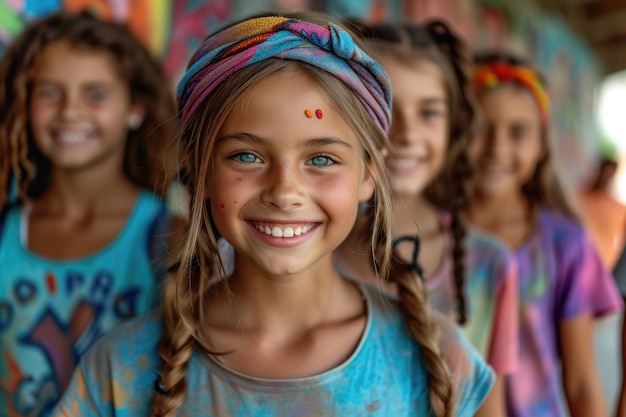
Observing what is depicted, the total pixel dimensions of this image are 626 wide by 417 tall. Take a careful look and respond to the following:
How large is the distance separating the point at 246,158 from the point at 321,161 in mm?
168

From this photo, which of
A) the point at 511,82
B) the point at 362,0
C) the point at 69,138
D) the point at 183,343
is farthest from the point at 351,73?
the point at 362,0

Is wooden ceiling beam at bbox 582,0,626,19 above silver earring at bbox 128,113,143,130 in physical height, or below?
above

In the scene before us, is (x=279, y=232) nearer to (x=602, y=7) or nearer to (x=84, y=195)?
(x=84, y=195)

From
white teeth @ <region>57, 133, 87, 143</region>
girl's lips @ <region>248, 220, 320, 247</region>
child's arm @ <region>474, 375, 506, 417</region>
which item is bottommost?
child's arm @ <region>474, 375, 506, 417</region>

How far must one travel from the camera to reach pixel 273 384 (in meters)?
1.70

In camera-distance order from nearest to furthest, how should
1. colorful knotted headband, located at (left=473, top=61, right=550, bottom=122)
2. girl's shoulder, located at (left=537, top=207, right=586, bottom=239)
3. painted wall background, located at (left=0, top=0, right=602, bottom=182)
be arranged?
girl's shoulder, located at (left=537, top=207, right=586, bottom=239), colorful knotted headband, located at (left=473, top=61, right=550, bottom=122), painted wall background, located at (left=0, top=0, right=602, bottom=182)

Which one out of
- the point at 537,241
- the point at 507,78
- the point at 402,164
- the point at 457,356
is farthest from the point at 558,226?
the point at 457,356

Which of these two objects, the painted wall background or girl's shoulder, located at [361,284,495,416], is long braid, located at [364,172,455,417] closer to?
girl's shoulder, located at [361,284,495,416]

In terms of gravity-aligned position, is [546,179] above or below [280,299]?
above

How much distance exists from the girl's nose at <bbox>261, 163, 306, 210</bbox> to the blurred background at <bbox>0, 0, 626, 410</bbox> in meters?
0.71

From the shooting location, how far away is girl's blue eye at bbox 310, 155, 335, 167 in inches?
66.1

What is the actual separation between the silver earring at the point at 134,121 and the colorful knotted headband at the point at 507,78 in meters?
1.45

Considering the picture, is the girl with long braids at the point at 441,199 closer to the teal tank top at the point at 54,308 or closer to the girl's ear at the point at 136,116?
the teal tank top at the point at 54,308

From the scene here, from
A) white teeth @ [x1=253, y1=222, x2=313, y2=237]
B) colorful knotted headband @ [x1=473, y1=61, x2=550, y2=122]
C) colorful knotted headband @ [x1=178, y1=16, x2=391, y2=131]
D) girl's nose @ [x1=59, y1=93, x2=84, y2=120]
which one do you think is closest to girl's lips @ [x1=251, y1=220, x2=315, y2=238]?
white teeth @ [x1=253, y1=222, x2=313, y2=237]
